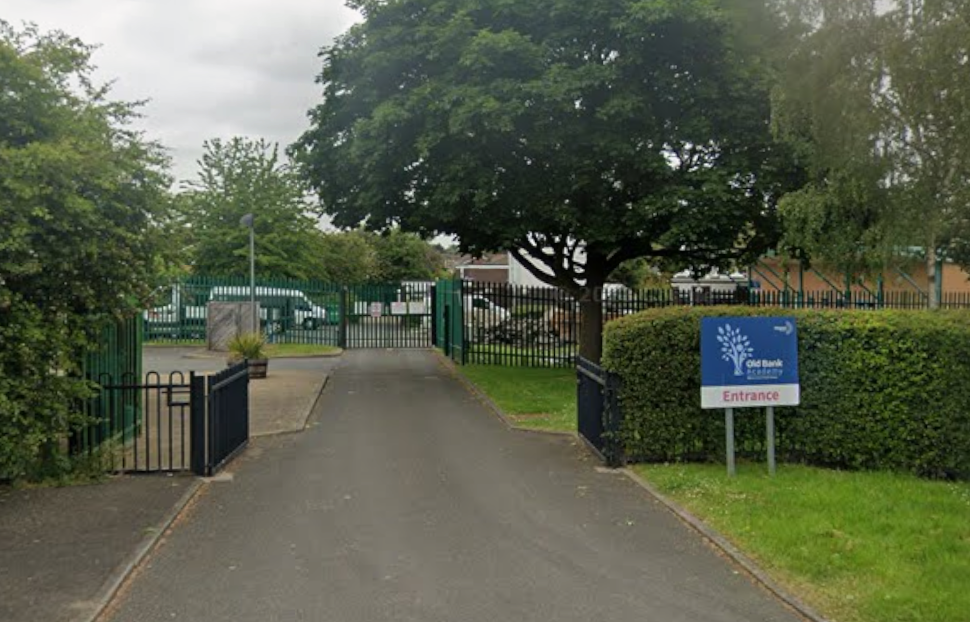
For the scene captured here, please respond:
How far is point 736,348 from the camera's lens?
8758 mm

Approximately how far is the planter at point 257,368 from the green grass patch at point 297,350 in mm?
5950

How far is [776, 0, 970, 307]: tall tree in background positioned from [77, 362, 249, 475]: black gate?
798 centimetres

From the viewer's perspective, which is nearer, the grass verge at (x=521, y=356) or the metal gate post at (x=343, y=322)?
the grass verge at (x=521, y=356)

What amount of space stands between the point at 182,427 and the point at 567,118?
10332 mm

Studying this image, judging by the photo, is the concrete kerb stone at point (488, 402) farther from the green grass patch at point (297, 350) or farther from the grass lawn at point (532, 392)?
the green grass patch at point (297, 350)

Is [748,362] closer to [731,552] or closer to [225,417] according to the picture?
[731,552]

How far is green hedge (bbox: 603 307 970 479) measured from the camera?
29.1ft

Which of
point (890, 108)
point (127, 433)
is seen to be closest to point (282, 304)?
point (127, 433)

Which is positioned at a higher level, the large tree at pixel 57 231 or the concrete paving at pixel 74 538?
the large tree at pixel 57 231

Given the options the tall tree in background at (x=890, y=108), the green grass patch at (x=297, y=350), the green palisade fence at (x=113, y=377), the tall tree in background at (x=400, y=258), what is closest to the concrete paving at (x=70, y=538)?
the green palisade fence at (x=113, y=377)

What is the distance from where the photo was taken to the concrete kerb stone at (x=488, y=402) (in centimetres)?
1168

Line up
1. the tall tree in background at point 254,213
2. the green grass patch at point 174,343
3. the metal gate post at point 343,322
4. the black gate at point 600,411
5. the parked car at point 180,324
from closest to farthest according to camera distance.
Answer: the black gate at point 600,411, the metal gate post at point 343,322, the green grass patch at point 174,343, the parked car at point 180,324, the tall tree in background at point 254,213

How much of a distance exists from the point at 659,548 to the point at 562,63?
11.7 metres

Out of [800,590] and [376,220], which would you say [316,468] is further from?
[376,220]
